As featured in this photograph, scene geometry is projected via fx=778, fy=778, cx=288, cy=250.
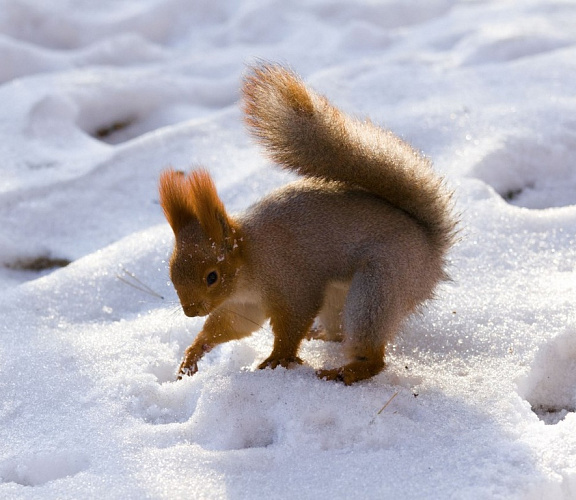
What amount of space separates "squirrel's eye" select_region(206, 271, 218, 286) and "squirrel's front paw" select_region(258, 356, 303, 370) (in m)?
0.25

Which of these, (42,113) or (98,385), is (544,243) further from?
(42,113)

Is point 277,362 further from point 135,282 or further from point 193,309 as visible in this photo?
point 135,282

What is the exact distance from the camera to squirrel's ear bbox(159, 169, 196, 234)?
Answer: 1850mm

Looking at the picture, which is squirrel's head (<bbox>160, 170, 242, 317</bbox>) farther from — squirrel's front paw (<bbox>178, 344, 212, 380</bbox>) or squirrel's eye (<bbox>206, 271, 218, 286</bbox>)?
squirrel's front paw (<bbox>178, 344, 212, 380</bbox>)

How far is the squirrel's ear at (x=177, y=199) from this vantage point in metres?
1.85

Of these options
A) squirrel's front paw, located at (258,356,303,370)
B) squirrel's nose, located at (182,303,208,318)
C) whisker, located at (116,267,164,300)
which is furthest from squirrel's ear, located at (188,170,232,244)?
whisker, located at (116,267,164,300)

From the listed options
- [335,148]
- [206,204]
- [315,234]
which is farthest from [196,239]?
[335,148]

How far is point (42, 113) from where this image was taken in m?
3.62

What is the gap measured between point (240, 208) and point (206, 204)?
0.96 metres

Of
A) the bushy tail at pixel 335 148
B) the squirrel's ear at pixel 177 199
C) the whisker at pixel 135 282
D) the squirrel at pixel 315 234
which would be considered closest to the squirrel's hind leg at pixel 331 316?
the squirrel at pixel 315 234

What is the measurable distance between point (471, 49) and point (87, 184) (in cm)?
209

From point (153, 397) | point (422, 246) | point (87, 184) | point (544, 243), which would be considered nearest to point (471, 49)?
point (544, 243)

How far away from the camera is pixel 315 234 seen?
1947 mm

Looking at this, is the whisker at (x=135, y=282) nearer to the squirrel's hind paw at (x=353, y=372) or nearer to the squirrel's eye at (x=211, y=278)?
the squirrel's eye at (x=211, y=278)
